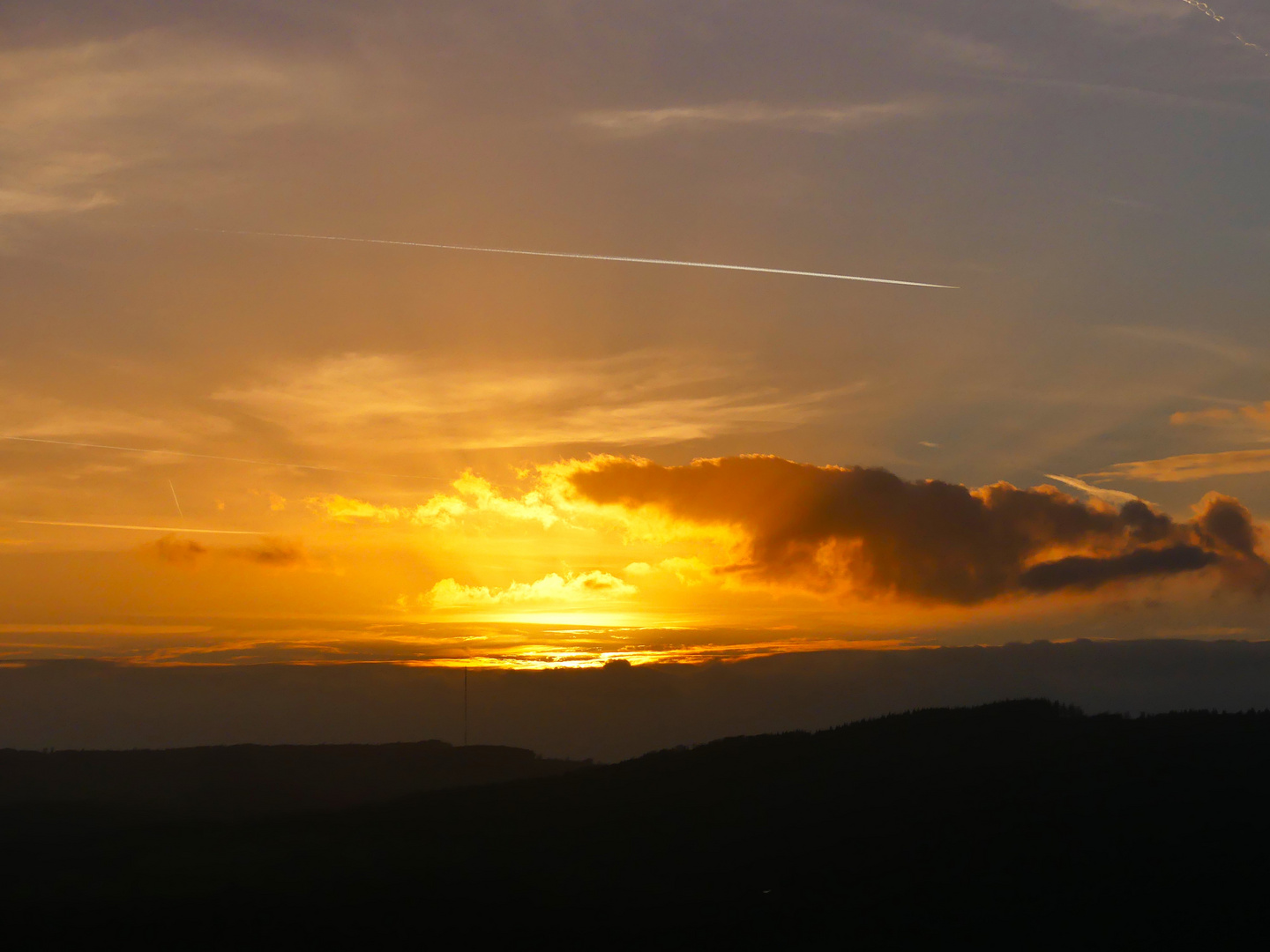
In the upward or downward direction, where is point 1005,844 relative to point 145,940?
upward

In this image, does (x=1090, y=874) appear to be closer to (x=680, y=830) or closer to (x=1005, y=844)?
(x=1005, y=844)

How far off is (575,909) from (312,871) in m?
37.7

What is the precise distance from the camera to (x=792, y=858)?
93.6m

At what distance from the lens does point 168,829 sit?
160000 millimetres

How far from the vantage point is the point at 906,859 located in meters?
85.1

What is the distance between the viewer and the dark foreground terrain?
73250 mm

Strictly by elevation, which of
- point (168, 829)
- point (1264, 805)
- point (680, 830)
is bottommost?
point (168, 829)

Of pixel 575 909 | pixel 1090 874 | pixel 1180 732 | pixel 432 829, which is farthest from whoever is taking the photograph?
pixel 432 829

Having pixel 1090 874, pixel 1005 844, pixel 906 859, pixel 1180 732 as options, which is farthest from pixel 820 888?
pixel 1180 732

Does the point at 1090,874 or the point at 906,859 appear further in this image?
the point at 906,859

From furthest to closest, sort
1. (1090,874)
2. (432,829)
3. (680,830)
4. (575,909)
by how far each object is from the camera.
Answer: (432,829) < (680,830) < (575,909) < (1090,874)

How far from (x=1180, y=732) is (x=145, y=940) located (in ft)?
326

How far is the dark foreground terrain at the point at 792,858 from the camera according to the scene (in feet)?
240

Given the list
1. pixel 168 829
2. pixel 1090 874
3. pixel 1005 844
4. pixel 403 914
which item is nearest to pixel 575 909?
pixel 403 914
